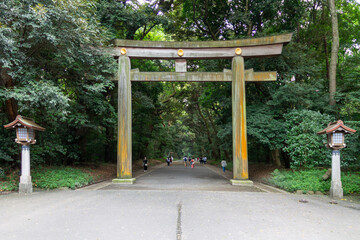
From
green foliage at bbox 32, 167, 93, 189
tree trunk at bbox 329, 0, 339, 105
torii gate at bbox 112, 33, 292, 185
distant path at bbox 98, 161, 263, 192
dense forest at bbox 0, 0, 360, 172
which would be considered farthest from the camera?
tree trunk at bbox 329, 0, 339, 105

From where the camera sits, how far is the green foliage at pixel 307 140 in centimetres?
1112

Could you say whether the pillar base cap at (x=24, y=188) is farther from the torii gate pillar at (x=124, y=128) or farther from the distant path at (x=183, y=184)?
the torii gate pillar at (x=124, y=128)

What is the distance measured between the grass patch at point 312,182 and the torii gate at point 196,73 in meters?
1.87

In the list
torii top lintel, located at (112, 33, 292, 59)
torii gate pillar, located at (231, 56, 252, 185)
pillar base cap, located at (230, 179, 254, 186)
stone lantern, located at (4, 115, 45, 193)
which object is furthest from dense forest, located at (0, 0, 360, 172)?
pillar base cap, located at (230, 179, 254, 186)

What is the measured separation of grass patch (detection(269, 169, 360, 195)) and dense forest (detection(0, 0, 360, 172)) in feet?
2.76

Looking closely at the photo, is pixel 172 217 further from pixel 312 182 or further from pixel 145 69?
pixel 145 69

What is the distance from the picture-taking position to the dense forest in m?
8.58

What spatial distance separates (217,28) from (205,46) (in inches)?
267

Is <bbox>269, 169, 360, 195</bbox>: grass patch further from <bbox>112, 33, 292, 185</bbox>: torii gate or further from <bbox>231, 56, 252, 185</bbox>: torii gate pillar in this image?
<bbox>112, 33, 292, 185</bbox>: torii gate

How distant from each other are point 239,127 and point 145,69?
10.4 metres

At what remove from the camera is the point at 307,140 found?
1120 centimetres

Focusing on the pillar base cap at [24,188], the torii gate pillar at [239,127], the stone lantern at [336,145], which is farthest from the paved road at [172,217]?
the torii gate pillar at [239,127]

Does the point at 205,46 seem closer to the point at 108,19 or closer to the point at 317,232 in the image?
the point at 108,19

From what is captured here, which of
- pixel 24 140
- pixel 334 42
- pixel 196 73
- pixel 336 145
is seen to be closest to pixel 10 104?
pixel 24 140
